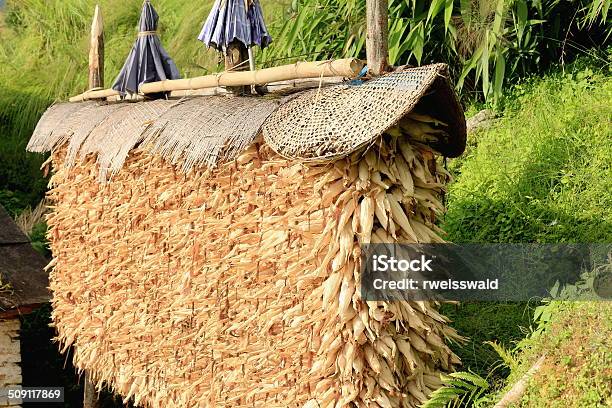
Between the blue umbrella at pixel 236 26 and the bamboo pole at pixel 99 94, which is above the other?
the blue umbrella at pixel 236 26

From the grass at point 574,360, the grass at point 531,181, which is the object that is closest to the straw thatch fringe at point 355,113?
the grass at point 574,360

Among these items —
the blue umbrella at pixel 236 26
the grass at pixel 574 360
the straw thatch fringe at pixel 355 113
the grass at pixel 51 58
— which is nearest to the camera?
the grass at pixel 574 360

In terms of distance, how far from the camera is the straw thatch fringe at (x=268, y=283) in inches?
163

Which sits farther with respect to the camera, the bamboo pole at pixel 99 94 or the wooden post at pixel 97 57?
the wooden post at pixel 97 57

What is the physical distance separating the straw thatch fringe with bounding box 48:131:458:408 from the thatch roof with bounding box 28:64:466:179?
0.13m

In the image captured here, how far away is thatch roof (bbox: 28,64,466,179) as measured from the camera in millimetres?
3955

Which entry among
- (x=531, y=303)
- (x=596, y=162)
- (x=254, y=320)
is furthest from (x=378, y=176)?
(x=596, y=162)

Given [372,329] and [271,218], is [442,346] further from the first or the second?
[271,218]

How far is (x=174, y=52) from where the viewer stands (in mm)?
10461

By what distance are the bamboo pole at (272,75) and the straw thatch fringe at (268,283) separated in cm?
43

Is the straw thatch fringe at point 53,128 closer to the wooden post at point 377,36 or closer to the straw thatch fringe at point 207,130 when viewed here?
the straw thatch fringe at point 207,130

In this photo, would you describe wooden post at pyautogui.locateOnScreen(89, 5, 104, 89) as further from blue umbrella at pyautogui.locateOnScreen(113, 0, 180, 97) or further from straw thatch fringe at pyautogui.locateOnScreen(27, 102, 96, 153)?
blue umbrella at pyautogui.locateOnScreen(113, 0, 180, 97)

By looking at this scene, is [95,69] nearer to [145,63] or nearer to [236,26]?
[145,63]

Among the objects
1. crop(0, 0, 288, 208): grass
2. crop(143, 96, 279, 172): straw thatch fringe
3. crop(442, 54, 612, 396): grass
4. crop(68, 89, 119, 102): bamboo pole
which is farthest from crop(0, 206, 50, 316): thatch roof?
crop(442, 54, 612, 396): grass
